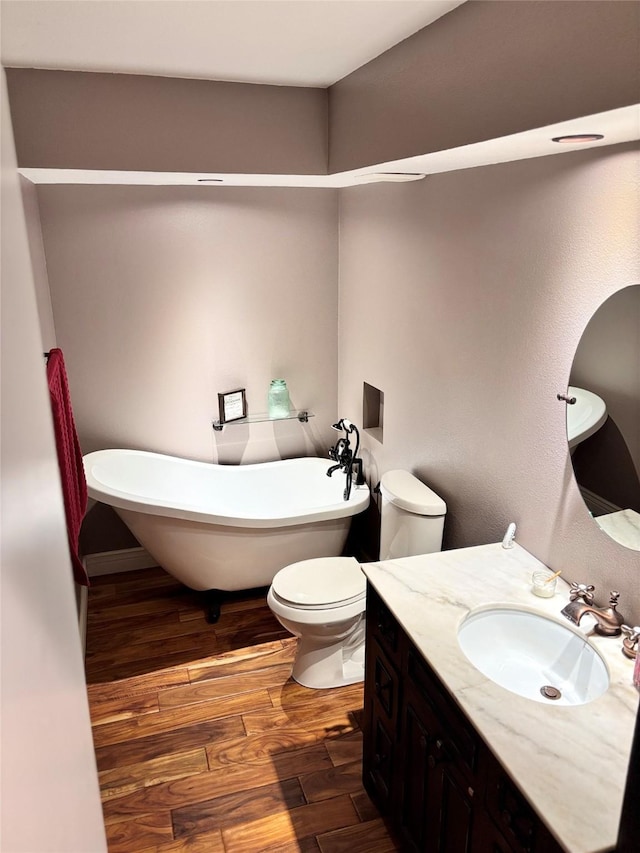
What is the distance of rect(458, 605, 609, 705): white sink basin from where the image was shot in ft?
5.62

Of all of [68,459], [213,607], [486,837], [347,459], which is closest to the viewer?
[486,837]

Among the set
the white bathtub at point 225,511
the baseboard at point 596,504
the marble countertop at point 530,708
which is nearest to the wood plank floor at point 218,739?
the white bathtub at point 225,511

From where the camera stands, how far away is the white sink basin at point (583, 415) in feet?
5.87

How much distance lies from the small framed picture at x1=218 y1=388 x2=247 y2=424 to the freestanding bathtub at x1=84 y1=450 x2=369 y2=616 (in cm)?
29

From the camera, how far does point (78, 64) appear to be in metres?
2.23

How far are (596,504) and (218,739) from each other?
1713 millimetres

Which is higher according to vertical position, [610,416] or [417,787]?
[610,416]

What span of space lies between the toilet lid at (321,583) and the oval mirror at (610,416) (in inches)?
41.1

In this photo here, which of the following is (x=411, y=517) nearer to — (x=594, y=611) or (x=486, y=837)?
(x=594, y=611)

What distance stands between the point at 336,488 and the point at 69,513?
1.66m

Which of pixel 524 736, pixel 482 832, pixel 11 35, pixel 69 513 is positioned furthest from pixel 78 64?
pixel 482 832

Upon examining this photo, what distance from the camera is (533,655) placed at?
6.12 feet

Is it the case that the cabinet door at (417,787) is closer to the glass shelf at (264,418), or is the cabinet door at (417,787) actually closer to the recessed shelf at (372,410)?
the recessed shelf at (372,410)

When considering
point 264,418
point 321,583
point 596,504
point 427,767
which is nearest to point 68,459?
point 321,583
